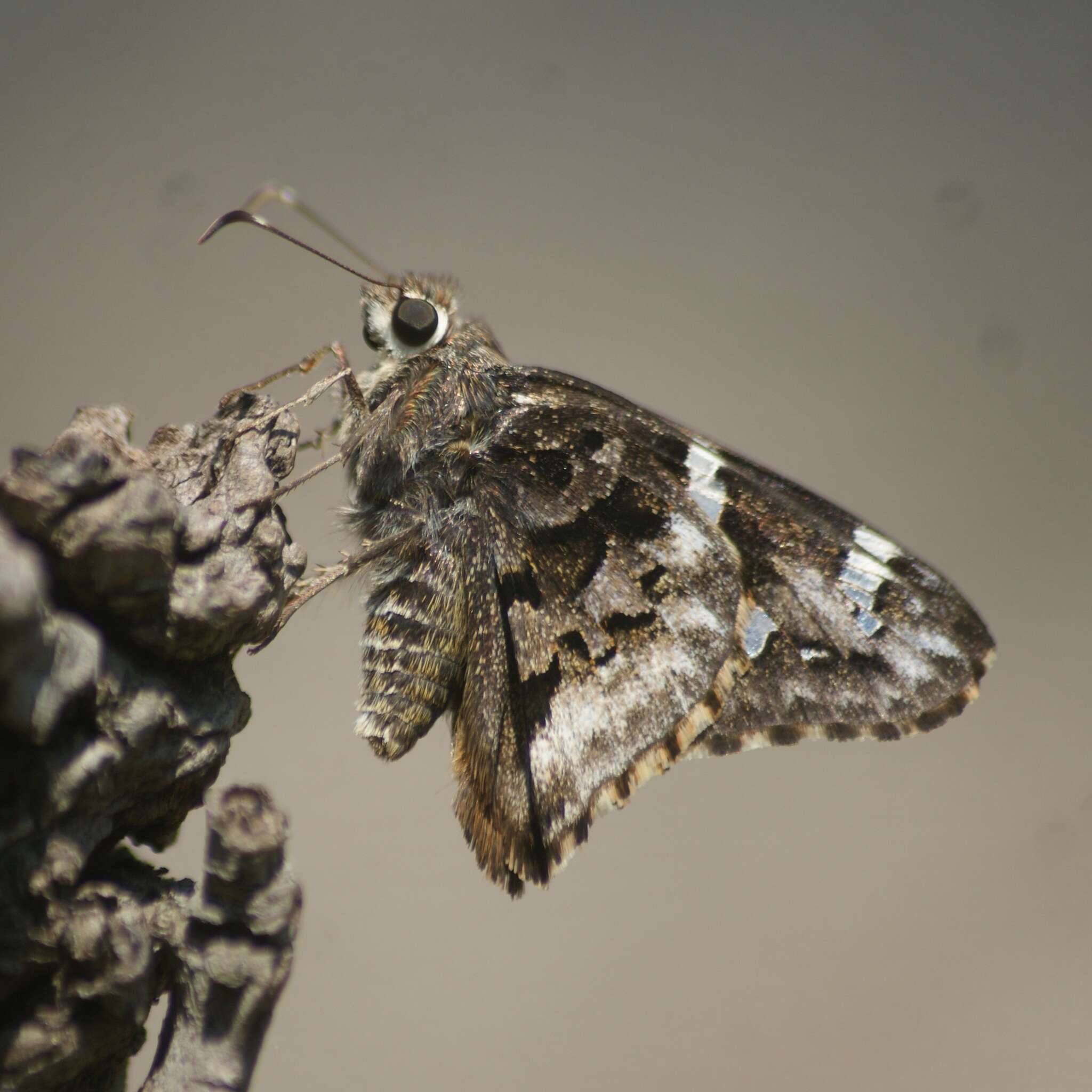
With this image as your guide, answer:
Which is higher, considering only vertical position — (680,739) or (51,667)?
(680,739)

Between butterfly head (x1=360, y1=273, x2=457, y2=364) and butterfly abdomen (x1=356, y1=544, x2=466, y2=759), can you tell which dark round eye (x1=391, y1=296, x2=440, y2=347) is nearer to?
butterfly head (x1=360, y1=273, x2=457, y2=364)

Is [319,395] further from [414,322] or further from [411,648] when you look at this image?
[411,648]

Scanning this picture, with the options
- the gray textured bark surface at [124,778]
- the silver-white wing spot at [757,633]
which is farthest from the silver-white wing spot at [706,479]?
the gray textured bark surface at [124,778]

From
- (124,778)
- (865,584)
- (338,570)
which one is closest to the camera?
(124,778)

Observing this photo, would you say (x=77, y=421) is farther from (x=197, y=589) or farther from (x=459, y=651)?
(x=459, y=651)

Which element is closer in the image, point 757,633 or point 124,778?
point 124,778

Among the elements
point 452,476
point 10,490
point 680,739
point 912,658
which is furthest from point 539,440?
point 10,490

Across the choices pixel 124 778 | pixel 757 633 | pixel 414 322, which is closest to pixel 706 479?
pixel 757 633
